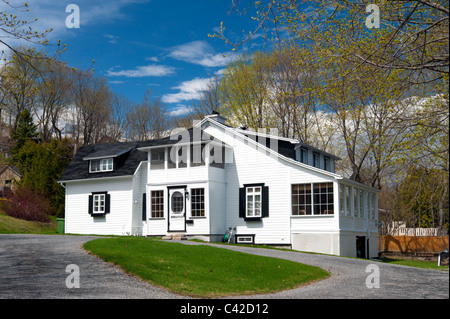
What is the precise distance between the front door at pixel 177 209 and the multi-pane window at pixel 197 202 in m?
0.53

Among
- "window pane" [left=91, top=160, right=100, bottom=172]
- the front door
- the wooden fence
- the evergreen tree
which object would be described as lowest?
the wooden fence

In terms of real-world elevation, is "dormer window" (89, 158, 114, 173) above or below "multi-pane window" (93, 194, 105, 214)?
above

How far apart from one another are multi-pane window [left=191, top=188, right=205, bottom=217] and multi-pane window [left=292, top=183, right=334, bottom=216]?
495cm

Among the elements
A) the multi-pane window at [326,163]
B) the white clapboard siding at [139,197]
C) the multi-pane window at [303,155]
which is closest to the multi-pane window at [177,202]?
the white clapboard siding at [139,197]

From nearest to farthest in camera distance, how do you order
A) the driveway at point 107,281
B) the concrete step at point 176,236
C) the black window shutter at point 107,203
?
the driveway at point 107,281, the concrete step at point 176,236, the black window shutter at point 107,203

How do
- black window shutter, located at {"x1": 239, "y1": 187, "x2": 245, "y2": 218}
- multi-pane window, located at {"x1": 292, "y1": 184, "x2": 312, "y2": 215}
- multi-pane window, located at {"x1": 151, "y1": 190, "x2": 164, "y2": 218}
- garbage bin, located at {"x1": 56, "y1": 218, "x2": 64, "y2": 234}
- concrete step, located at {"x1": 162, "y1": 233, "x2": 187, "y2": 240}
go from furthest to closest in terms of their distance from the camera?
garbage bin, located at {"x1": 56, "y1": 218, "x2": 64, "y2": 234}, multi-pane window, located at {"x1": 151, "y1": 190, "x2": 164, "y2": 218}, black window shutter, located at {"x1": 239, "y1": 187, "x2": 245, "y2": 218}, concrete step, located at {"x1": 162, "y1": 233, "x2": 187, "y2": 240}, multi-pane window, located at {"x1": 292, "y1": 184, "x2": 312, "y2": 215}

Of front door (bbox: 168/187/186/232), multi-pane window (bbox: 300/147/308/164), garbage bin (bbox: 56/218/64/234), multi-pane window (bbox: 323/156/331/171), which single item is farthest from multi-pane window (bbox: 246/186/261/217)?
garbage bin (bbox: 56/218/64/234)

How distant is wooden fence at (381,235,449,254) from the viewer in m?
32.1

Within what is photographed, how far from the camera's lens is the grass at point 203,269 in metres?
11.8

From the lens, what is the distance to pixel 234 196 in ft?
89.7

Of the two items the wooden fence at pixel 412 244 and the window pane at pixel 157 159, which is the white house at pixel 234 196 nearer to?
the window pane at pixel 157 159

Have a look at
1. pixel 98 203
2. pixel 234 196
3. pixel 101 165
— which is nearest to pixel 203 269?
pixel 234 196

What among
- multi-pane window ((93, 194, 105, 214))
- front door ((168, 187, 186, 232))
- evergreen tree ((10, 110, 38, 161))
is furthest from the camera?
evergreen tree ((10, 110, 38, 161))

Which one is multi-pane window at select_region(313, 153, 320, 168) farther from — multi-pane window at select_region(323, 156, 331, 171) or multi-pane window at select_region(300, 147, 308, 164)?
multi-pane window at select_region(300, 147, 308, 164)
